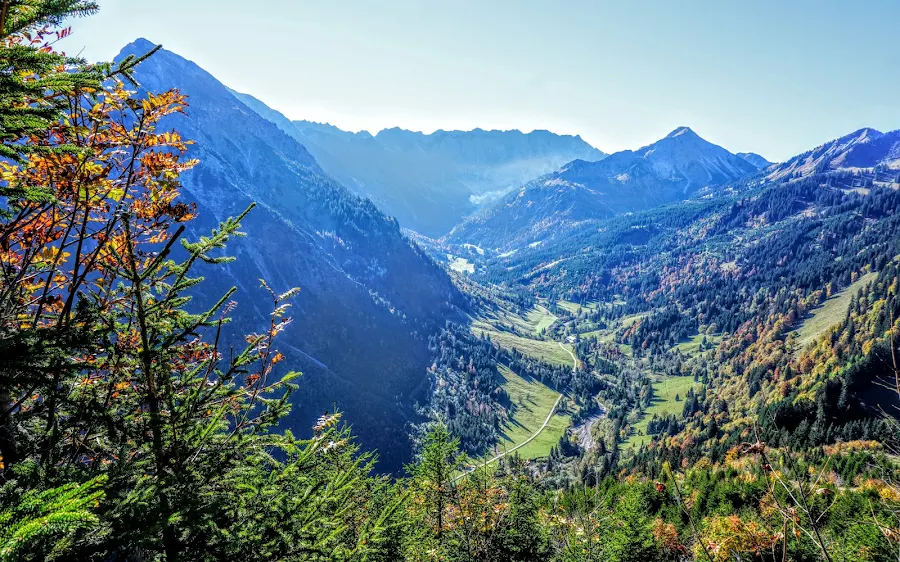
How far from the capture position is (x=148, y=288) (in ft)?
24.5

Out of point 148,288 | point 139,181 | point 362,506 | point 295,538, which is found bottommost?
point 362,506

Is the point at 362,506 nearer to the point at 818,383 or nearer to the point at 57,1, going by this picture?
the point at 57,1

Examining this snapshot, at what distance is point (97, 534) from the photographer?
6.11m

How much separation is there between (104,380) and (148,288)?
2.54m

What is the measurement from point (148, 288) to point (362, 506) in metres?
25.7

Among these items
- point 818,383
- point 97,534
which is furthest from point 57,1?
point 818,383

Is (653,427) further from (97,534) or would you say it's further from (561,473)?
(97,534)

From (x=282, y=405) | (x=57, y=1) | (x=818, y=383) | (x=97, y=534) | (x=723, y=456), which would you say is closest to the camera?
(x=57, y=1)

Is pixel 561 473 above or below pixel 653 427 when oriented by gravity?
above

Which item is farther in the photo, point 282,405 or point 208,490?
point 282,405

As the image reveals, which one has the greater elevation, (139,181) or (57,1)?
(57,1)

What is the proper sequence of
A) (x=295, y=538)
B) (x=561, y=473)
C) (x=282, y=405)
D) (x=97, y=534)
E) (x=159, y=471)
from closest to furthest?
1. (x=97, y=534)
2. (x=159, y=471)
3. (x=295, y=538)
4. (x=282, y=405)
5. (x=561, y=473)

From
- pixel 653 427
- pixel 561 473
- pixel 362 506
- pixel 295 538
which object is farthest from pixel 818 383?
pixel 295 538

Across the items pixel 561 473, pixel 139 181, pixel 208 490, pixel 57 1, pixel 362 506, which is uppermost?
pixel 57 1
